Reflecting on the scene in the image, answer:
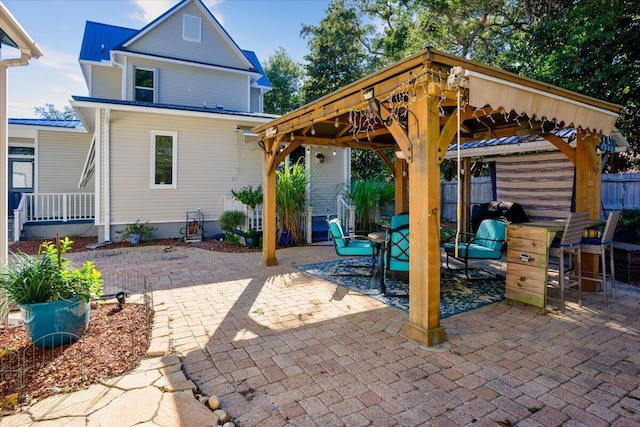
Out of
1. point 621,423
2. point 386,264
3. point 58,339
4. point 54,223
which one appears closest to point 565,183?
point 386,264

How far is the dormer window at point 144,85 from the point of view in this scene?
11891 millimetres

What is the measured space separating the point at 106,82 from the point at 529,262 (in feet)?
47.5

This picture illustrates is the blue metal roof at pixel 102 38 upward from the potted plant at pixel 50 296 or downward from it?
upward

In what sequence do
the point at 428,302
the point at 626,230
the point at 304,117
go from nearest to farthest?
the point at 428,302 < the point at 304,117 < the point at 626,230

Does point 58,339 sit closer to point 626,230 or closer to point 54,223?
point 54,223

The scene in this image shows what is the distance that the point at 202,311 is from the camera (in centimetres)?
421

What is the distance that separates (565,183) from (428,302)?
6055mm

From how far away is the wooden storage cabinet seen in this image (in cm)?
395

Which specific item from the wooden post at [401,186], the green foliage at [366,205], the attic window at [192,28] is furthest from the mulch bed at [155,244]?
the attic window at [192,28]

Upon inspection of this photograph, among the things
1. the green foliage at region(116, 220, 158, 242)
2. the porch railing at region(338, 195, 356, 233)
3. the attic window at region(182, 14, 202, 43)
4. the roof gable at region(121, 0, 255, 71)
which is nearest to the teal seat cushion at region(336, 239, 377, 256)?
the porch railing at region(338, 195, 356, 233)

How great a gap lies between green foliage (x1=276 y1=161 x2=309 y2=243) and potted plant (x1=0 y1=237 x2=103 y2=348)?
18.4 feet

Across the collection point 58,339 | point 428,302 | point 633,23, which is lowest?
point 58,339

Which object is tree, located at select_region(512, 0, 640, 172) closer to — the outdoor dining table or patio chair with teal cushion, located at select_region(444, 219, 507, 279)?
patio chair with teal cushion, located at select_region(444, 219, 507, 279)

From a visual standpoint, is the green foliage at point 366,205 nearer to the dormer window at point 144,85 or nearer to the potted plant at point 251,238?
the potted plant at point 251,238
